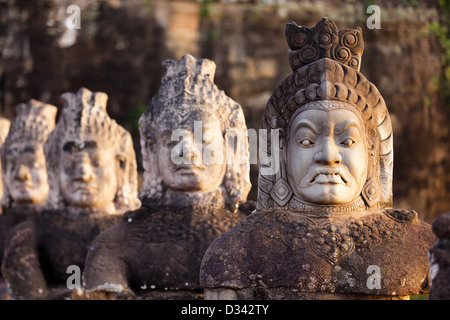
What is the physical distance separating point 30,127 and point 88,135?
165cm

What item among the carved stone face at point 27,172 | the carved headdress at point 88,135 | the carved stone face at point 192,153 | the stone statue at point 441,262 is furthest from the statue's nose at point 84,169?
the stone statue at point 441,262

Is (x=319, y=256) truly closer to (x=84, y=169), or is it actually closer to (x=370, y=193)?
(x=370, y=193)

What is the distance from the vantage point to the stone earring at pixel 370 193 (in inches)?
220

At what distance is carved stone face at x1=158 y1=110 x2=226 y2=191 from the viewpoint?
6.79 m

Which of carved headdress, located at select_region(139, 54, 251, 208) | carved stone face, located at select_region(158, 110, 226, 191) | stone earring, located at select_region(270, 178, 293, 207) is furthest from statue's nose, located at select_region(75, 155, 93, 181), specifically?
stone earring, located at select_region(270, 178, 293, 207)

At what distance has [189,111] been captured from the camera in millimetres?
6855

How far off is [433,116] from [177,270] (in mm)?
11181

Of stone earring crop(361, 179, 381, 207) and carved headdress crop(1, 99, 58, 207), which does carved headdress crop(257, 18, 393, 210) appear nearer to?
stone earring crop(361, 179, 381, 207)

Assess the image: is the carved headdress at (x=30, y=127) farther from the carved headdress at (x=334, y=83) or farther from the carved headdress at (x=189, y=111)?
the carved headdress at (x=334, y=83)

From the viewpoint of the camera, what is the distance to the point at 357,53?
5746 mm

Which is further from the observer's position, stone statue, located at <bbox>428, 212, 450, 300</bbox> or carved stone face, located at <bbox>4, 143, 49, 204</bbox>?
carved stone face, located at <bbox>4, 143, 49, 204</bbox>

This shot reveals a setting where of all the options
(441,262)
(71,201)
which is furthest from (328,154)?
(71,201)

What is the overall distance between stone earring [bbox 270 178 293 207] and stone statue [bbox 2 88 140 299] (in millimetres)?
2558

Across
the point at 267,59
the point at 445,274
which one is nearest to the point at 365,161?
the point at 445,274
